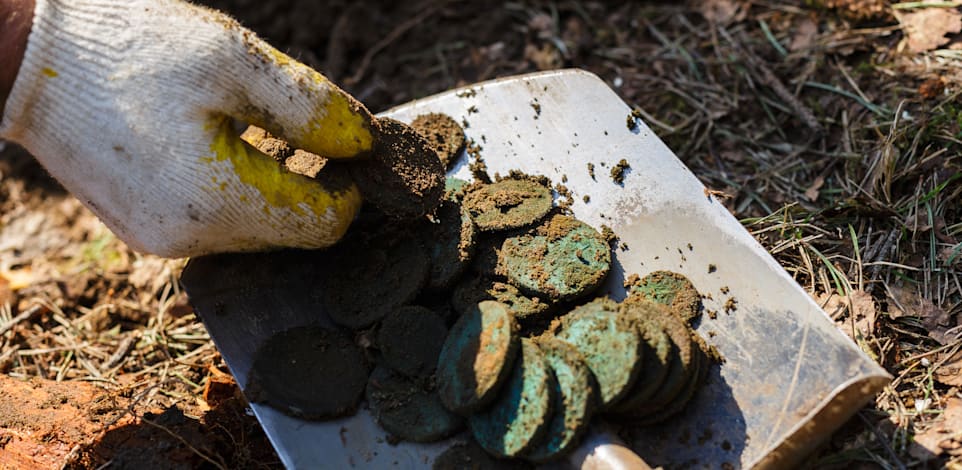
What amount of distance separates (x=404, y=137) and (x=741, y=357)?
1472 mm

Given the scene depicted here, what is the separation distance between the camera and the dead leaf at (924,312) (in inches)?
111

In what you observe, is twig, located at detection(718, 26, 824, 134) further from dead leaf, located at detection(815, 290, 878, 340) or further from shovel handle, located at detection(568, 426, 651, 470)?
shovel handle, located at detection(568, 426, 651, 470)

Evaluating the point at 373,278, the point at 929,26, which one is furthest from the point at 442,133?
the point at 929,26

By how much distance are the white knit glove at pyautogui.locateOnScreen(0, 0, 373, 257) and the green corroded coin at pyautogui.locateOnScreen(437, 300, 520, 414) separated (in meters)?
0.66

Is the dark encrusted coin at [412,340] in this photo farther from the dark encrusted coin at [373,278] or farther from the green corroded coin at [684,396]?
the green corroded coin at [684,396]

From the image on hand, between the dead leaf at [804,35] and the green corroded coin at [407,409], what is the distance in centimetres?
302

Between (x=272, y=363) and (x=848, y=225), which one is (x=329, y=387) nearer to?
(x=272, y=363)

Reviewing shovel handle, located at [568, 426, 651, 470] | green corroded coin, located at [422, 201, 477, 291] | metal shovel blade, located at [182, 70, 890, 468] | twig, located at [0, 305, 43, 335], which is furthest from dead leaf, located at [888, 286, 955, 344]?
twig, located at [0, 305, 43, 335]

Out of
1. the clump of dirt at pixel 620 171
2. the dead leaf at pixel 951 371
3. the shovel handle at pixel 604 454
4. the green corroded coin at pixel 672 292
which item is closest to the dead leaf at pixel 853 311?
the dead leaf at pixel 951 371

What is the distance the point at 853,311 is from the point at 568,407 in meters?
1.34

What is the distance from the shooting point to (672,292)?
8.72ft

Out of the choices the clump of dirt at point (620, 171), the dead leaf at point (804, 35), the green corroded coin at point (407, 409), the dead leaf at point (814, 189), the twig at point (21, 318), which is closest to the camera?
the green corroded coin at point (407, 409)

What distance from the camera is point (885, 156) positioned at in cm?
328

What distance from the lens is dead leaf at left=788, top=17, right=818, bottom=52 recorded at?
4.16m
